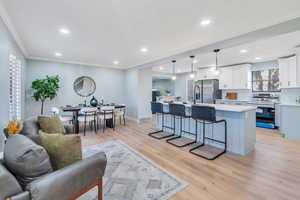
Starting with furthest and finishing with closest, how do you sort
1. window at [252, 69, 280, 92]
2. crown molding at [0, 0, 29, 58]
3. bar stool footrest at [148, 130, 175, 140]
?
window at [252, 69, 280, 92], bar stool footrest at [148, 130, 175, 140], crown molding at [0, 0, 29, 58]

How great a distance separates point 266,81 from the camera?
5.52 m

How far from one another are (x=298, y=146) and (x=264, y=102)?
6.90 feet

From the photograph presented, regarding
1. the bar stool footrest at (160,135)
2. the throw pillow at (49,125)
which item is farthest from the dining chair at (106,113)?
the throw pillow at (49,125)

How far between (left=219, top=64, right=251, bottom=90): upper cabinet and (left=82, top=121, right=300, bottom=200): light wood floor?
2608mm

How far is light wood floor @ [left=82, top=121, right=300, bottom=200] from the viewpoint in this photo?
1856 mm

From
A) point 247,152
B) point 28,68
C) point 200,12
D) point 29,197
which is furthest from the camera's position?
point 28,68

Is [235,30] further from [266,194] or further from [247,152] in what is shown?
[266,194]

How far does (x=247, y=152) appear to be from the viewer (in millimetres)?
3066

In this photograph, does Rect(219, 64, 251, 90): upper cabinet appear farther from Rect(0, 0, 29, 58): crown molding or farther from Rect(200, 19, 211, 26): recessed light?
Rect(0, 0, 29, 58): crown molding

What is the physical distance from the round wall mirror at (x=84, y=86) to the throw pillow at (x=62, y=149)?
4961 millimetres

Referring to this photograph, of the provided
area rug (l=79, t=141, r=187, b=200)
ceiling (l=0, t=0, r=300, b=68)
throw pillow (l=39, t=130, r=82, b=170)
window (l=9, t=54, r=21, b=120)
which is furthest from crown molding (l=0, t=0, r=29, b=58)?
area rug (l=79, t=141, r=187, b=200)

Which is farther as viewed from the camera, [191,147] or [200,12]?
[191,147]

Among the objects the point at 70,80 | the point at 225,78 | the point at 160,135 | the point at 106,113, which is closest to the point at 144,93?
the point at 106,113

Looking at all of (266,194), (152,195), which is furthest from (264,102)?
(152,195)
